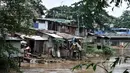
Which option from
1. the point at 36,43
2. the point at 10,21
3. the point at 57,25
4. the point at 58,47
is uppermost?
the point at 10,21

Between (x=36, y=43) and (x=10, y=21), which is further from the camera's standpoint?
(x=36, y=43)

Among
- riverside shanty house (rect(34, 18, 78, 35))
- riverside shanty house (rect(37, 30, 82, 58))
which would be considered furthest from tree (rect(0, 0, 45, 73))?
riverside shanty house (rect(34, 18, 78, 35))

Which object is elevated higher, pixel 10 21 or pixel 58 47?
pixel 10 21

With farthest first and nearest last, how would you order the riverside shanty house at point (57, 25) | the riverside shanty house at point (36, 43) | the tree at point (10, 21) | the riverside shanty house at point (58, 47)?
the riverside shanty house at point (57, 25), the riverside shanty house at point (36, 43), the riverside shanty house at point (58, 47), the tree at point (10, 21)

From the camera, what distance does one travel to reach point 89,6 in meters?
2.41

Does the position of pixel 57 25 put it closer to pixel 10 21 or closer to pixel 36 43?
pixel 36 43

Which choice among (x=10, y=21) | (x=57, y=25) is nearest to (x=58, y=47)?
(x=57, y=25)

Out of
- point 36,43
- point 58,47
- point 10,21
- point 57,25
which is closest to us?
point 10,21

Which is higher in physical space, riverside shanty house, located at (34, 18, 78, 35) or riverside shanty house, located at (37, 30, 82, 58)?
riverside shanty house, located at (34, 18, 78, 35)

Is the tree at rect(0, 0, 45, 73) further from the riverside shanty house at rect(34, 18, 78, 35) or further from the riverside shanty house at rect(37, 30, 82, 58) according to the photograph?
the riverside shanty house at rect(34, 18, 78, 35)

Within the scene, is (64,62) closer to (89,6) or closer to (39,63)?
(39,63)

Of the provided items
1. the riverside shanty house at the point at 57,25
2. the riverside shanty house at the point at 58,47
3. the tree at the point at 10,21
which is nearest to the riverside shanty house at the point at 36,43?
the riverside shanty house at the point at 58,47

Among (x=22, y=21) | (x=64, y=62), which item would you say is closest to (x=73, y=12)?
(x=64, y=62)

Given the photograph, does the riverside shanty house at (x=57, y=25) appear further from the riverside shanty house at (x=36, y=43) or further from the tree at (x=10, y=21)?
the tree at (x=10, y=21)
